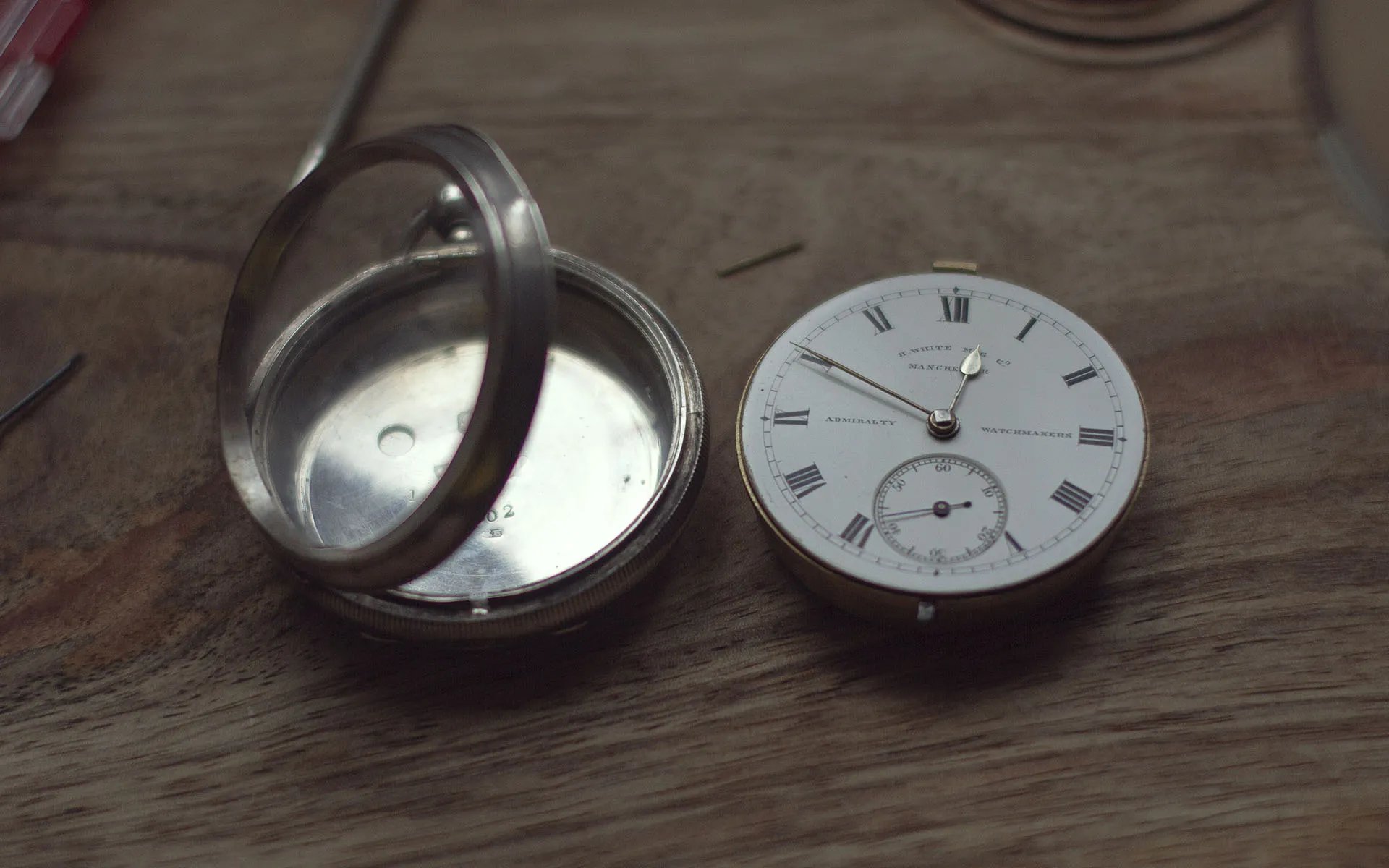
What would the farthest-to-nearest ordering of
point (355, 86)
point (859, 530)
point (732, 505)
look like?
1. point (355, 86)
2. point (732, 505)
3. point (859, 530)

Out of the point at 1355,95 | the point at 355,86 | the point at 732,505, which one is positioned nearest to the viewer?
the point at 732,505

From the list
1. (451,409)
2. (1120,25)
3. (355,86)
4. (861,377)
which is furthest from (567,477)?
(1120,25)

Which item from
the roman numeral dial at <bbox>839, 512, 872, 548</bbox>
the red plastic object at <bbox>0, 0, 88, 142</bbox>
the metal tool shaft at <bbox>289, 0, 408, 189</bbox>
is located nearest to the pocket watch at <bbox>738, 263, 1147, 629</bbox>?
the roman numeral dial at <bbox>839, 512, 872, 548</bbox>

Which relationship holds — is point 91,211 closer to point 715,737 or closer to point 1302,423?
point 715,737

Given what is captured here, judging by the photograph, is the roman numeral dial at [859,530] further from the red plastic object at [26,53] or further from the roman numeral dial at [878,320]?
the red plastic object at [26,53]

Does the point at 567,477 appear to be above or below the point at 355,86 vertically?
below

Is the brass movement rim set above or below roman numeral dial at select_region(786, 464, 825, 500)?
above

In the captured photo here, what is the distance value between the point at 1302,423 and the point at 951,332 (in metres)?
0.27

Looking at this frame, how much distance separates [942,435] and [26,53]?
95cm

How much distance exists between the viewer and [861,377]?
3.20 feet

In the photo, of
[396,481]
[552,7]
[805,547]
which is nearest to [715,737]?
[805,547]

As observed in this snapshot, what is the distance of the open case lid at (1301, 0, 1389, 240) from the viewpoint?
1.08 meters

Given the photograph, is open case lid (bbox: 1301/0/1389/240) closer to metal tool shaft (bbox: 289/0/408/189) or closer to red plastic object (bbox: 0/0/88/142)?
metal tool shaft (bbox: 289/0/408/189)

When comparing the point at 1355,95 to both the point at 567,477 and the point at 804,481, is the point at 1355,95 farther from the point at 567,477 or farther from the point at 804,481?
the point at 567,477
